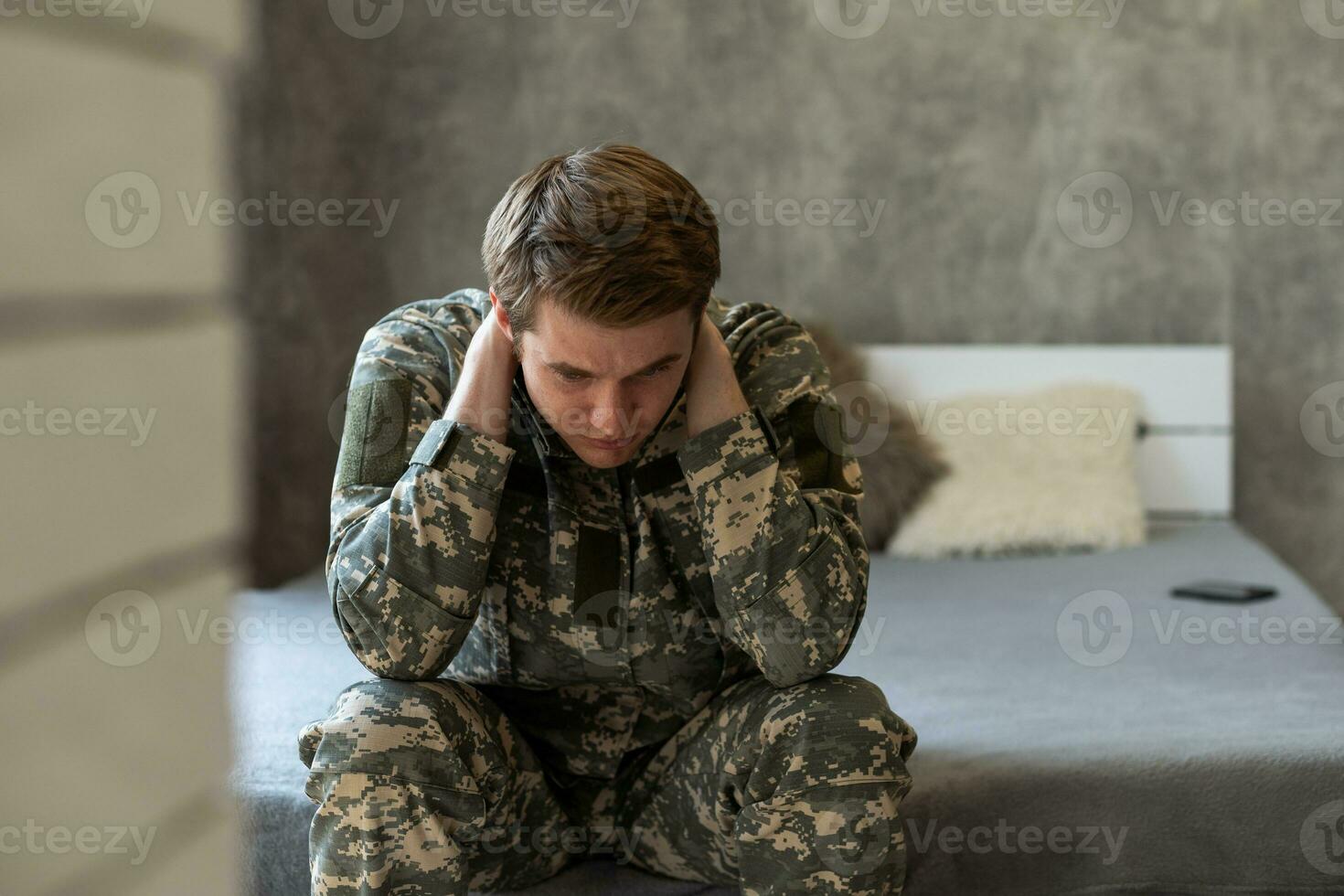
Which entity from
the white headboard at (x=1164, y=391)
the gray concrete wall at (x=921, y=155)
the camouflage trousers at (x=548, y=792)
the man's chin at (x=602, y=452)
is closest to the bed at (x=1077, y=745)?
the camouflage trousers at (x=548, y=792)

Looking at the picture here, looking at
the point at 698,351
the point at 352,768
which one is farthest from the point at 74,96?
the point at 698,351

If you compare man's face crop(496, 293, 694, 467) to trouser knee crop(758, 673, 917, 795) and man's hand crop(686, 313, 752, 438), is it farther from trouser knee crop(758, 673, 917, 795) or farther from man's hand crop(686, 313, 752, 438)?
trouser knee crop(758, 673, 917, 795)

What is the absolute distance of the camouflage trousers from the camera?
119cm

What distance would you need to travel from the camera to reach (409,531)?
50.8 inches

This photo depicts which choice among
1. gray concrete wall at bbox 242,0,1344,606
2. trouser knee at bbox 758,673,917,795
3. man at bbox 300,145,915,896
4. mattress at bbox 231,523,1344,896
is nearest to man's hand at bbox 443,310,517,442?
man at bbox 300,145,915,896

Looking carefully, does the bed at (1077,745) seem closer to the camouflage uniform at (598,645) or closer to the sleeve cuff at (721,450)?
the camouflage uniform at (598,645)

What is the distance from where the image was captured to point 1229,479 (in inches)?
118

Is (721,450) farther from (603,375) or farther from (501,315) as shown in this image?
(501,315)

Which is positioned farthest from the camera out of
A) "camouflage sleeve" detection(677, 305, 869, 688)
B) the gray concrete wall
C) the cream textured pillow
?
the gray concrete wall

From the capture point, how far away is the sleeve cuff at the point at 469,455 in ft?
4.29

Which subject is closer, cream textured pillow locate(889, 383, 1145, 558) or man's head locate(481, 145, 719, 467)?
man's head locate(481, 145, 719, 467)

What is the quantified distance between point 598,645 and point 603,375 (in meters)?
0.31

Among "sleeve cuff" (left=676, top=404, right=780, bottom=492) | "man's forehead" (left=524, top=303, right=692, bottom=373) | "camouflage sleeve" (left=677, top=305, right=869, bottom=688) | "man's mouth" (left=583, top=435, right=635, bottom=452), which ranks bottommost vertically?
"camouflage sleeve" (left=677, top=305, right=869, bottom=688)

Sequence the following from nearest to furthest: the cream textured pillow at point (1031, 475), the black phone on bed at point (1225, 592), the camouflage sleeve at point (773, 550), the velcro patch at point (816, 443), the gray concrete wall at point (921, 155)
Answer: the camouflage sleeve at point (773, 550) → the velcro patch at point (816, 443) → the black phone on bed at point (1225, 592) → the cream textured pillow at point (1031, 475) → the gray concrete wall at point (921, 155)
